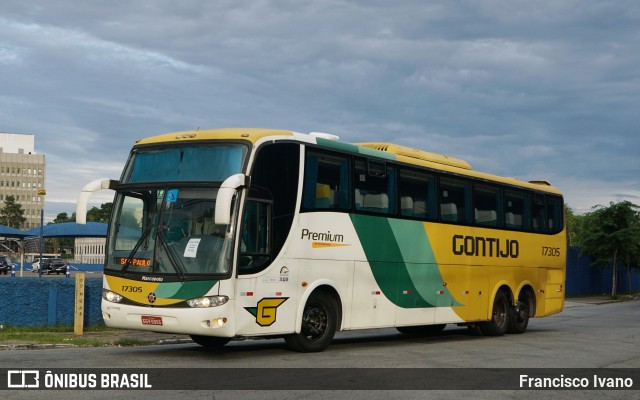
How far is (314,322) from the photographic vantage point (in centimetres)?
1498

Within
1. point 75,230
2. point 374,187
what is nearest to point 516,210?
point 374,187

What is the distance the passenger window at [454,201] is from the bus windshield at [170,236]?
7048 millimetres

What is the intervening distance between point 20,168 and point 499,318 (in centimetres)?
18411

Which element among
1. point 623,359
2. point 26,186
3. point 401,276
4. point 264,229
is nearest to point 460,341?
point 401,276

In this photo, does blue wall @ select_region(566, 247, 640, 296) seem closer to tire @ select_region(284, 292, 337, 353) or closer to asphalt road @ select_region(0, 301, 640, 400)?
asphalt road @ select_region(0, 301, 640, 400)

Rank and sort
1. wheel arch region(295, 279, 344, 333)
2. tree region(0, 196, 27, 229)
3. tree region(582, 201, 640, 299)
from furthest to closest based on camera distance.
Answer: tree region(0, 196, 27, 229) < tree region(582, 201, 640, 299) < wheel arch region(295, 279, 344, 333)

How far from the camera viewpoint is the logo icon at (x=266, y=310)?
13602 millimetres

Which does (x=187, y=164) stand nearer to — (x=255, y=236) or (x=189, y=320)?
(x=255, y=236)

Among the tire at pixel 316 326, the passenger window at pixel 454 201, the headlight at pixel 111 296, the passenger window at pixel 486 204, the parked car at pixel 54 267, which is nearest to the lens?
the headlight at pixel 111 296

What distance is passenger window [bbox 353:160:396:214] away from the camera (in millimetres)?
16172

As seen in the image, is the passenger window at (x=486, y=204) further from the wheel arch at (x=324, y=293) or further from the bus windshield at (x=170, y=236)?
the bus windshield at (x=170, y=236)

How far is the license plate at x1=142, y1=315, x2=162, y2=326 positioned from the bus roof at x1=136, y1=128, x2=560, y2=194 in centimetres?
297

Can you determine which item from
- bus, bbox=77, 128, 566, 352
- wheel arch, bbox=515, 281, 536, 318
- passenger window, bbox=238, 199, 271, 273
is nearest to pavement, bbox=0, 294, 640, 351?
bus, bbox=77, 128, 566, 352

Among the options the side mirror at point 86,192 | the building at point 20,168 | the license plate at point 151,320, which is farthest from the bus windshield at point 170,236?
the building at point 20,168
